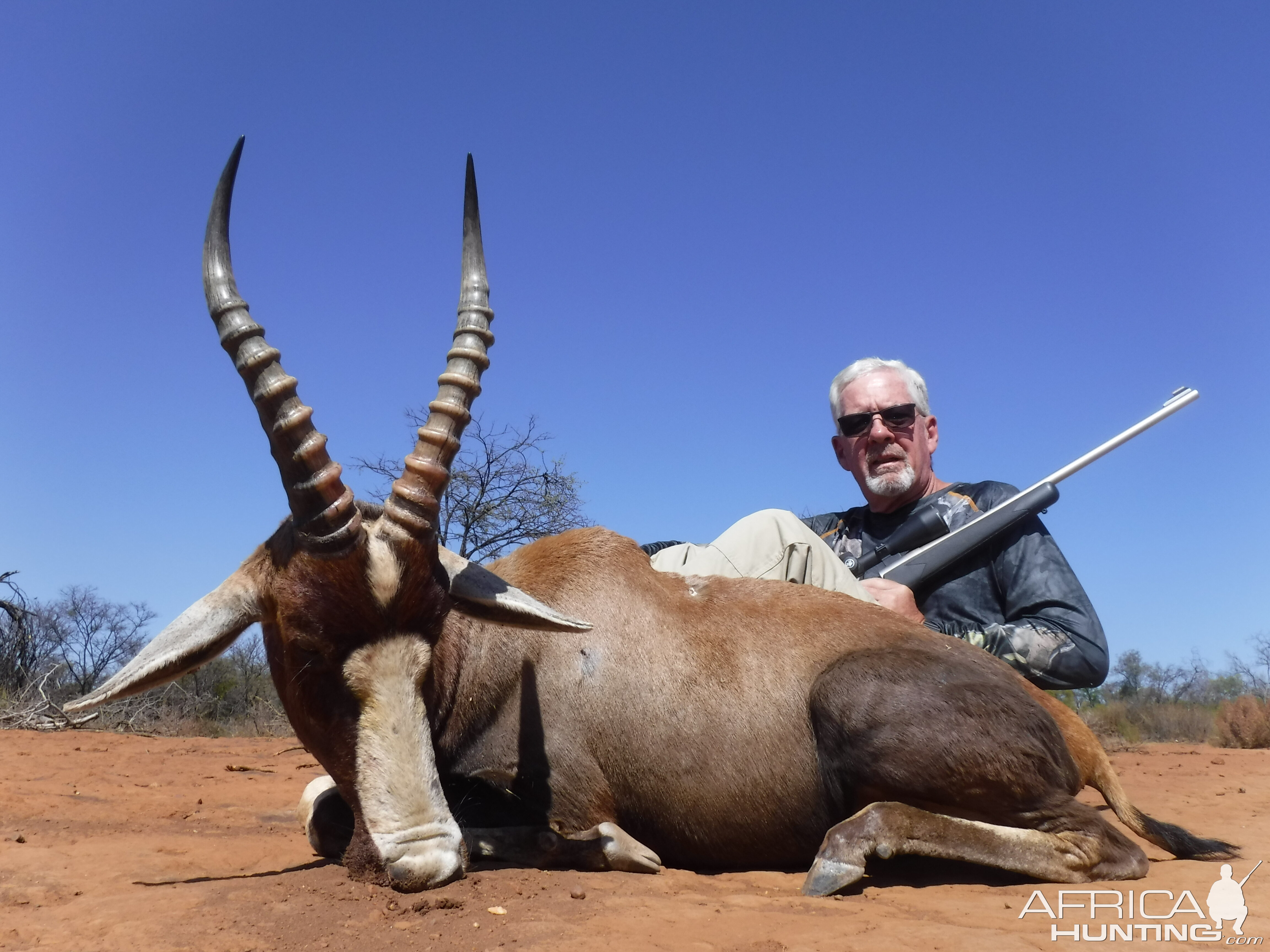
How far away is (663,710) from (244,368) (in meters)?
2.26

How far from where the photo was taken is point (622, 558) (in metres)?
5.03

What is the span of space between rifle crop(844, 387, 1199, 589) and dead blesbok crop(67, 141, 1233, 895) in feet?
5.61

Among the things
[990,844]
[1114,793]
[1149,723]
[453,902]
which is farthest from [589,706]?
[1149,723]

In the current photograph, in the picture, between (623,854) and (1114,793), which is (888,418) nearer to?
(1114,793)

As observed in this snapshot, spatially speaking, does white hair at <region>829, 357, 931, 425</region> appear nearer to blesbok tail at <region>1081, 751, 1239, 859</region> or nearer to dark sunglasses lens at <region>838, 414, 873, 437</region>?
dark sunglasses lens at <region>838, 414, 873, 437</region>

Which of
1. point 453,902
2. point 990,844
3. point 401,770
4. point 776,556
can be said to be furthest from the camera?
point 776,556

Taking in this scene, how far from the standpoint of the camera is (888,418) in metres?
7.25

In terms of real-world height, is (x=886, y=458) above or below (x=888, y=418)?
below

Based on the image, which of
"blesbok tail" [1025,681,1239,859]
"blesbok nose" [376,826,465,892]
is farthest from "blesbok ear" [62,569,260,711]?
"blesbok tail" [1025,681,1239,859]

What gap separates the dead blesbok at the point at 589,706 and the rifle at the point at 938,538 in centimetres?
171

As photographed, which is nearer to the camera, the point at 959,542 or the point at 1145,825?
the point at 1145,825

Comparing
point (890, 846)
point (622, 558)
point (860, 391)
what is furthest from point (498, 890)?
point (860, 391)

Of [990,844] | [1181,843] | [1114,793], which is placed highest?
[1114,793]

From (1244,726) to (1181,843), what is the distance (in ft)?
42.0
